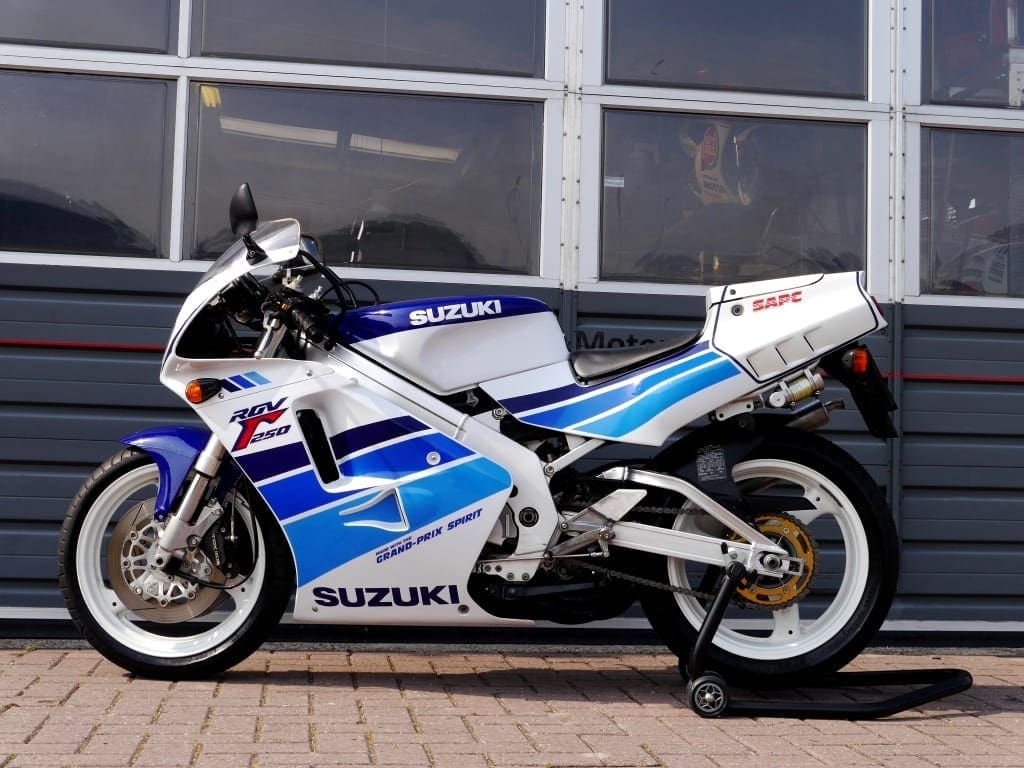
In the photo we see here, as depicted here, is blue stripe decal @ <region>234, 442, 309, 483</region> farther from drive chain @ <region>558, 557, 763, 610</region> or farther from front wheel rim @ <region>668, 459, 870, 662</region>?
front wheel rim @ <region>668, 459, 870, 662</region>

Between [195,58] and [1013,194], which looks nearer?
[195,58]

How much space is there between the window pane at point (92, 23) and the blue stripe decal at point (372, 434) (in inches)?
85.3

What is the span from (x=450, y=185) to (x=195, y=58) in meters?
1.22

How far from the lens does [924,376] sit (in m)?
5.30

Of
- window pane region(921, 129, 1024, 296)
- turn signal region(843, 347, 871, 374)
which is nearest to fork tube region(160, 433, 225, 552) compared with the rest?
turn signal region(843, 347, 871, 374)

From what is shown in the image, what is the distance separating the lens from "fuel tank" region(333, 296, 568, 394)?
4004 mm

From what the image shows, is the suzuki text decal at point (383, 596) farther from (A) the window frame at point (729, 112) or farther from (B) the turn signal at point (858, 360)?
(A) the window frame at point (729, 112)

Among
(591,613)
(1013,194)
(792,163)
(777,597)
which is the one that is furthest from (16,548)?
(1013,194)

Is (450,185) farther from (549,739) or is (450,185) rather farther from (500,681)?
(549,739)

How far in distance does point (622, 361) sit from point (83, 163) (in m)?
2.60

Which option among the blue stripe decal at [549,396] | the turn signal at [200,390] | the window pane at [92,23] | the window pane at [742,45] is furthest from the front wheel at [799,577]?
Result: the window pane at [92,23]

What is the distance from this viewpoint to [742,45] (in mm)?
5391

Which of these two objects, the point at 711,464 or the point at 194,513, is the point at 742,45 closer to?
the point at 711,464

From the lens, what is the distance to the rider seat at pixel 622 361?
158 inches
